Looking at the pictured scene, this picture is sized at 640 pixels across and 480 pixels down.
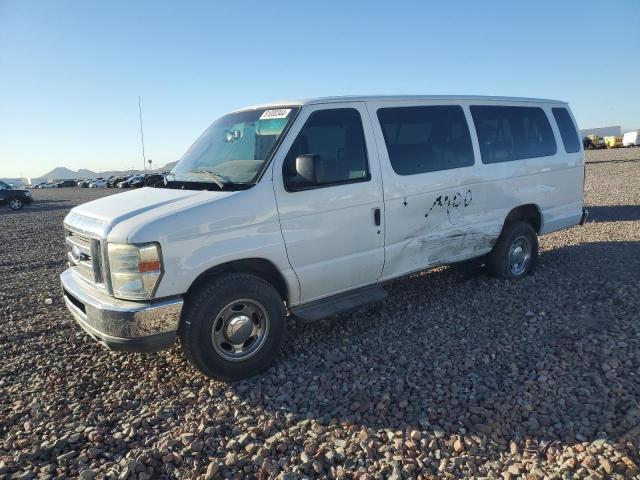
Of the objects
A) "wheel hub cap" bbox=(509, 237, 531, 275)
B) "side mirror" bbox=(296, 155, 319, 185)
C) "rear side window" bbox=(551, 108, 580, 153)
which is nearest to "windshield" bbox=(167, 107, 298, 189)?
"side mirror" bbox=(296, 155, 319, 185)

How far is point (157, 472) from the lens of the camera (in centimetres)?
272

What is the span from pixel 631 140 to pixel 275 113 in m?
64.0

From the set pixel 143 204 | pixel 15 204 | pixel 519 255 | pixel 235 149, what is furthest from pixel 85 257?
pixel 15 204

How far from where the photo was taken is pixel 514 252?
231 inches

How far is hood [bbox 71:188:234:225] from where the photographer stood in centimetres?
342

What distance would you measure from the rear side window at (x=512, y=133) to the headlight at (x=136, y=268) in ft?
12.4

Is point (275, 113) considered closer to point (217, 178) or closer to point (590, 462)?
point (217, 178)

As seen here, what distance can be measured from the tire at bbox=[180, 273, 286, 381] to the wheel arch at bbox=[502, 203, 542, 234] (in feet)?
11.1

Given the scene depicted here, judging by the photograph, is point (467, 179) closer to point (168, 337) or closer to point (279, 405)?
point (279, 405)

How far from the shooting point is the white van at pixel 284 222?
3.31 meters

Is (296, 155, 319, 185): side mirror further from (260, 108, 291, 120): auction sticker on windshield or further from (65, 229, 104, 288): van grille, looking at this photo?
(65, 229, 104, 288): van grille

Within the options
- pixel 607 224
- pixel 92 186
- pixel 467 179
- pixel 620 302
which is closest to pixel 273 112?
pixel 467 179

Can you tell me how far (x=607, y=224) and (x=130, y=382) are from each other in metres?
9.09

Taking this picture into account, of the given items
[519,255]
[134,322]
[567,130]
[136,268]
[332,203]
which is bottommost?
[519,255]
